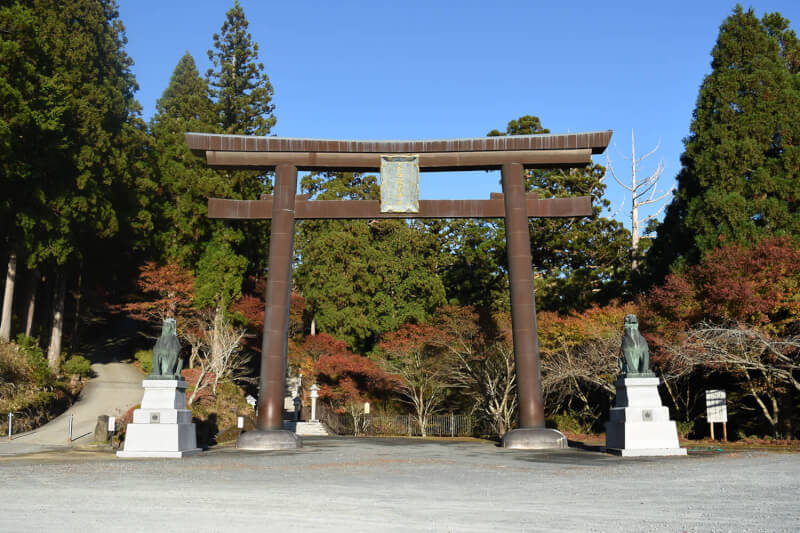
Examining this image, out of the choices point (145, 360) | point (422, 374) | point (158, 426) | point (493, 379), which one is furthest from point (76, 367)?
point (493, 379)

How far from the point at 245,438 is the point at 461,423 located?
15254mm

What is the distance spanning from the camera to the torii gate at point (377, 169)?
1436 centimetres

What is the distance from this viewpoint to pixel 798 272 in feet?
52.6

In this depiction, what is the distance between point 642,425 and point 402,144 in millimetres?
8439

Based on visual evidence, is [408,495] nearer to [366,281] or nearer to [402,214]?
[402,214]

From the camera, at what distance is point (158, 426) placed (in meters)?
11.8

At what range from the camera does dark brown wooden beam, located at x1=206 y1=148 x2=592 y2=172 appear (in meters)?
15.1

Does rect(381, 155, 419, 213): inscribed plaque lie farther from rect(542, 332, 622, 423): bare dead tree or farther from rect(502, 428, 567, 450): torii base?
rect(542, 332, 622, 423): bare dead tree

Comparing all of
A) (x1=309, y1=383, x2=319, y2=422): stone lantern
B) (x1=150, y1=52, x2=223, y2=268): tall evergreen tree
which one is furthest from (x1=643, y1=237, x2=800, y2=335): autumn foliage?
(x1=150, y1=52, x2=223, y2=268): tall evergreen tree

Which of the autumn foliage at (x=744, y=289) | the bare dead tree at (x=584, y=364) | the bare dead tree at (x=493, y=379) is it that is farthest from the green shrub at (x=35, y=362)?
the autumn foliage at (x=744, y=289)

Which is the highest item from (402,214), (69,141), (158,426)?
(69,141)

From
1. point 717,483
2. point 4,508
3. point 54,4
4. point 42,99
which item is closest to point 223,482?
point 4,508

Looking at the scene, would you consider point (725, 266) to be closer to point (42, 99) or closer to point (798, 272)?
point (798, 272)

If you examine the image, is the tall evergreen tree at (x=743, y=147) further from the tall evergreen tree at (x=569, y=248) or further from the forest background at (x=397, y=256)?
the tall evergreen tree at (x=569, y=248)
